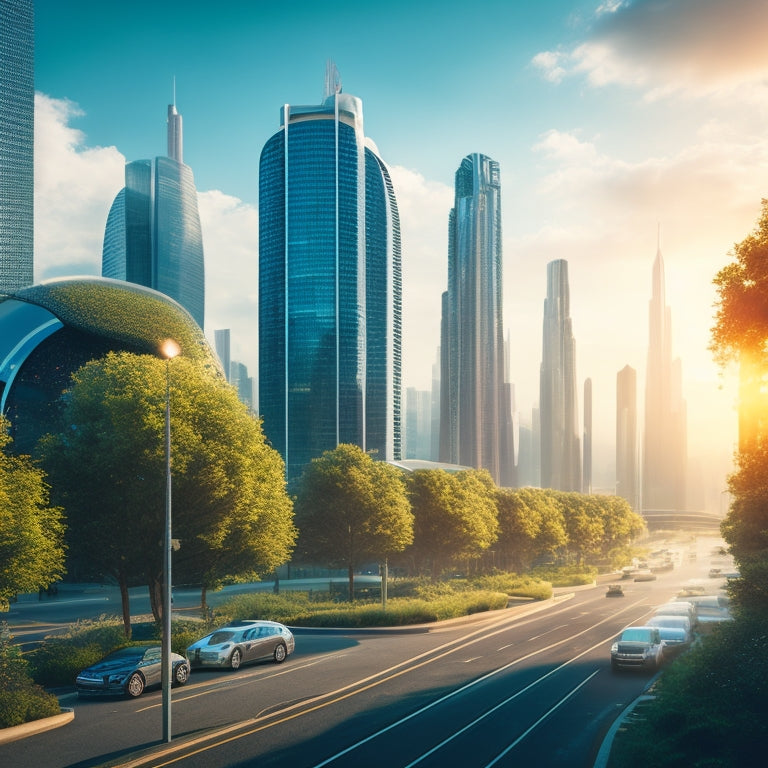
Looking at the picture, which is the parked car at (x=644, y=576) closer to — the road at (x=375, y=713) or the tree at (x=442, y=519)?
the tree at (x=442, y=519)

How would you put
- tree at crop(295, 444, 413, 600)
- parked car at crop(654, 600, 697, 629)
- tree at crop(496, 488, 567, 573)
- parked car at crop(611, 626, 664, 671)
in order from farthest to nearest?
tree at crop(496, 488, 567, 573) < tree at crop(295, 444, 413, 600) < parked car at crop(654, 600, 697, 629) < parked car at crop(611, 626, 664, 671)

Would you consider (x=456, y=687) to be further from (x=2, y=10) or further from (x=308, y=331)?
(x=2, y=10)

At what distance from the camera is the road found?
17.0 meters

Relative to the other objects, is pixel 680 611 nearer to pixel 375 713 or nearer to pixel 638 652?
pixel 638 652

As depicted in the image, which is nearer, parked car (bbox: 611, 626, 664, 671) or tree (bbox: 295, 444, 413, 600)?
parked car (bbox: 611, 626, 664, 671)

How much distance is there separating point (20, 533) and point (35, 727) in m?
6.27

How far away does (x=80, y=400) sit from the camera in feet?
112

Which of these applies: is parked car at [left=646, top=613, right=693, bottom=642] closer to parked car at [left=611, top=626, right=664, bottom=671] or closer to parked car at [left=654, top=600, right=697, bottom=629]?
parked car at [left=654, top=600, right=697, bottom=629]

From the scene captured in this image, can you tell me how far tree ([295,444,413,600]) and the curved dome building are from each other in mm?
16527

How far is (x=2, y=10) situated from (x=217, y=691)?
224078mm

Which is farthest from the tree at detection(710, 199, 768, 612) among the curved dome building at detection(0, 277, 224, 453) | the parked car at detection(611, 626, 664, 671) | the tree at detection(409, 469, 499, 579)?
the curved dome building at detection(0, 277, 224, 453)

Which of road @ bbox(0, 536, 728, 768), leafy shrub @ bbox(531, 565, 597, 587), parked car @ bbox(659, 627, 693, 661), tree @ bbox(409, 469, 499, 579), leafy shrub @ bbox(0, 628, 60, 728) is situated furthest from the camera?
leafy shrub @ bbox(531, 565, 597, 587)

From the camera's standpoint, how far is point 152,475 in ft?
103

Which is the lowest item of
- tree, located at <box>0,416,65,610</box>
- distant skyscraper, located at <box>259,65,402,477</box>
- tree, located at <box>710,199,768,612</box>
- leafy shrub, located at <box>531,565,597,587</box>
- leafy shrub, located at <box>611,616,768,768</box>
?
leafy shrub, located at <box>531,565,597,587</box>
